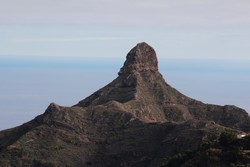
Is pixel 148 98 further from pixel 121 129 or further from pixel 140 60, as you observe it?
pixel 121 129

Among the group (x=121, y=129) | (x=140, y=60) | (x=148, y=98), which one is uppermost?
(x=140, y=60)

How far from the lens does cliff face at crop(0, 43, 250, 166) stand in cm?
8500

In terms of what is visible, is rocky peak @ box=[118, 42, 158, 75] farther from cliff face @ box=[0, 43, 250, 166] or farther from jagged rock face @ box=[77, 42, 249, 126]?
cliff face @ box=[0, 43, 250, 166]

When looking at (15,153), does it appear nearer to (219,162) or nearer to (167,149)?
(167,149)

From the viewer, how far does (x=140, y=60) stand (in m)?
117

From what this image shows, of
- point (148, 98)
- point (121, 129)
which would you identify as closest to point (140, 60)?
point (148, 98)

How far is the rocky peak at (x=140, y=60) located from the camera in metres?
116

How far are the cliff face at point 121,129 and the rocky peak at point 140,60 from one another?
1.91ft

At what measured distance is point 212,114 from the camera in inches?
4316

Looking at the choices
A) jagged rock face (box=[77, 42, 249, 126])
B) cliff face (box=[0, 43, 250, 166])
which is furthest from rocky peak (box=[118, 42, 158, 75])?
cliff face (box=[0, 43, 250, 166])

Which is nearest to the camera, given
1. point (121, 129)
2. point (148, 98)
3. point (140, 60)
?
point (121, 129)

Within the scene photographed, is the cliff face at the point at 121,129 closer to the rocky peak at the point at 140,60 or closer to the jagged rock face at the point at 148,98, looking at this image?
the jagged rock face at the point at 148,98

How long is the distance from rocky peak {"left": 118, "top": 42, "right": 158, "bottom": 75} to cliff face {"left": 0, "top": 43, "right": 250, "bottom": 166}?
58 cm

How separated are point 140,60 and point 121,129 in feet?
83.5
